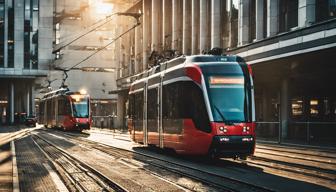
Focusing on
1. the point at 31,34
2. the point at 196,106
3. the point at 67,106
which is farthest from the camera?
the point at 31,34

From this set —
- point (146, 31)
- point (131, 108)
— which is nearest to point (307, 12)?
point (131, 108)

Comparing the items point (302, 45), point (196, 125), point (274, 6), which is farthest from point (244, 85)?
point (274, 6)

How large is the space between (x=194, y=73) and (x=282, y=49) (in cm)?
1435

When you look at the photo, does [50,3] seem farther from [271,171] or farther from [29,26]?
[271,171]

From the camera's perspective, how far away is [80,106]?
4600 centimetres

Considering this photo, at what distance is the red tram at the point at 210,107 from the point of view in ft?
54.0

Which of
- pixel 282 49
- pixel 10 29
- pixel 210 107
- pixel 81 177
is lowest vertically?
pixel 81 177

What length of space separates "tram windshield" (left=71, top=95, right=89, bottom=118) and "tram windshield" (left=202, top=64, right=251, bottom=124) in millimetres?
29654

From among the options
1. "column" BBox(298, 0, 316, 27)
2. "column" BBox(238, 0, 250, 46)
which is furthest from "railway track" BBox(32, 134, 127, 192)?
"column" BBox(238, 0, 250, 46)

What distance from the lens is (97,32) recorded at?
103 metres

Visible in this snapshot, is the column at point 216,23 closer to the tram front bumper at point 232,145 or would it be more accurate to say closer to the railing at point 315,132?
the railing at point 315,132

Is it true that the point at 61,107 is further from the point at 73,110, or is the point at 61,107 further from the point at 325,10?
the point at 325,10

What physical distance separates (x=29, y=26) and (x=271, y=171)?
2932 inches

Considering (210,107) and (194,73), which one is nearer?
(210,107)
